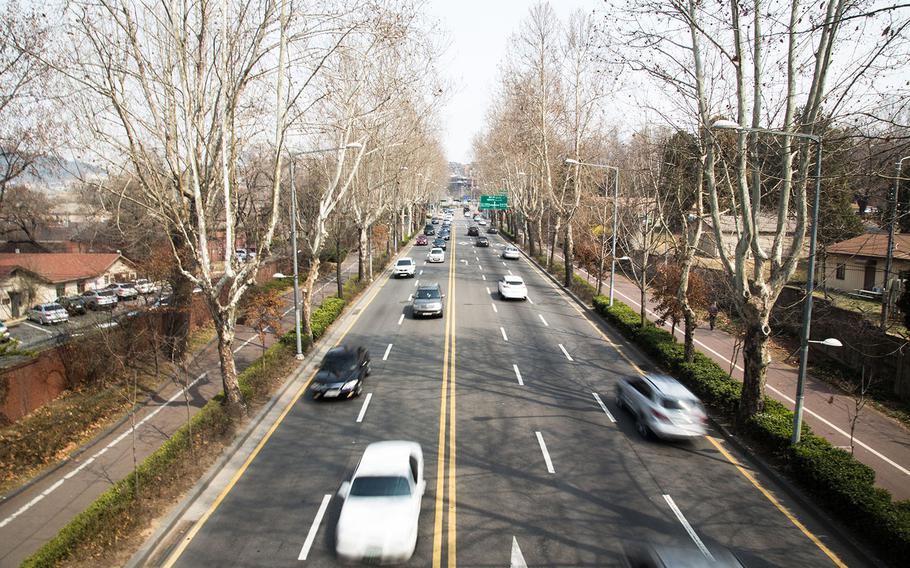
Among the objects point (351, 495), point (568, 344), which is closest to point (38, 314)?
point (568, 344)

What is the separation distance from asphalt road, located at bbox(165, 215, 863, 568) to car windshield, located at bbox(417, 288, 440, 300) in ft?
24.5

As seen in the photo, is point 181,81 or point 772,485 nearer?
point 772,485

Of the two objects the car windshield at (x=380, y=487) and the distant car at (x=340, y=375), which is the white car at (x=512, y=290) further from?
the car windshield at (x=380, y=487)

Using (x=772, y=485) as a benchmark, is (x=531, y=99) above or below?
above

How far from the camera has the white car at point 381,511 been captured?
9.37 metres

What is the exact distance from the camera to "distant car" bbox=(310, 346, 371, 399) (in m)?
17.4

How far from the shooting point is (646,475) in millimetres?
12719

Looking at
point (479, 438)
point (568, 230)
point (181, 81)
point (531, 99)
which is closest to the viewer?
point (181, 81)

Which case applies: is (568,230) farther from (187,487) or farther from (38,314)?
(38,314)

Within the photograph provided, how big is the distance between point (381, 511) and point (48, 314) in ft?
129

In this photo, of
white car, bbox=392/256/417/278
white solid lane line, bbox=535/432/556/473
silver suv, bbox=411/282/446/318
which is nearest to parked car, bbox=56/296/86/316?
silver suv, bbox=411/282/446/318

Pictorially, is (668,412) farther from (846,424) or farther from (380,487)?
(380,487)

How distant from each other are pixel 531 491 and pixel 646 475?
9.40 feet

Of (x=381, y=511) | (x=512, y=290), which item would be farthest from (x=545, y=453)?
(x=512, y=290)
